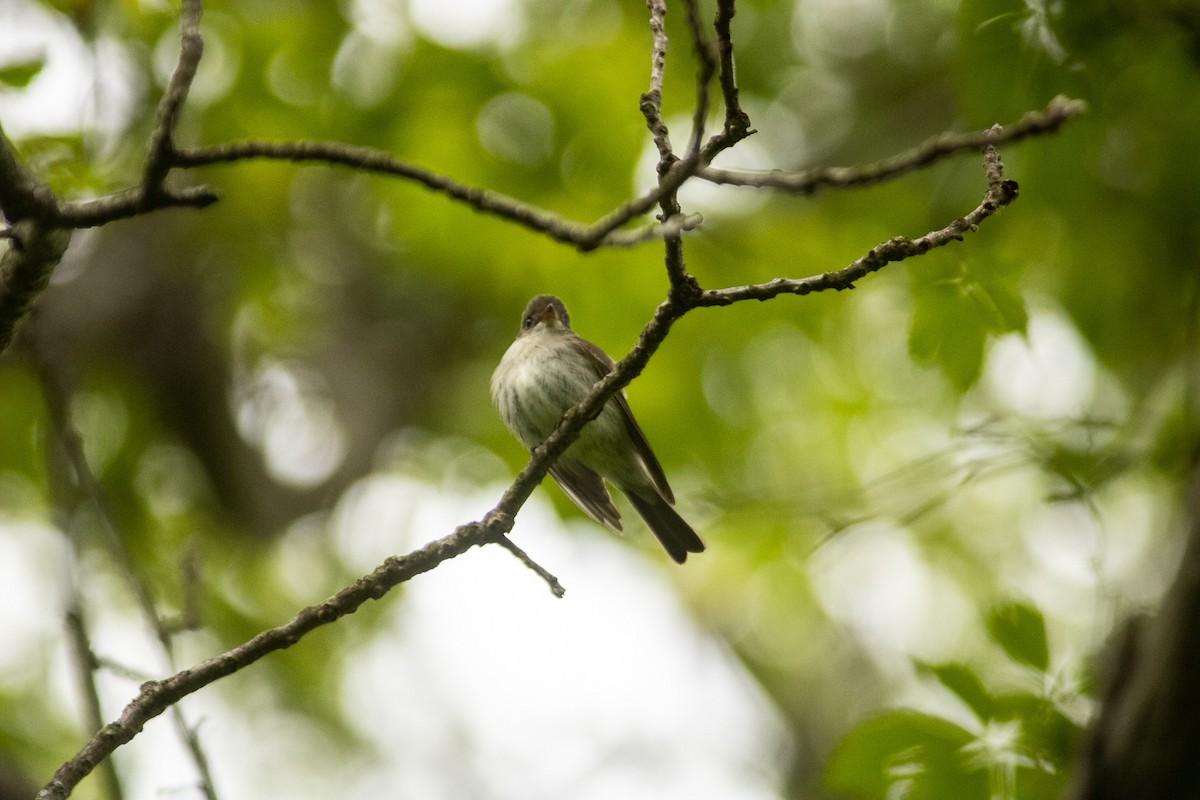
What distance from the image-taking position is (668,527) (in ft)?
18.0

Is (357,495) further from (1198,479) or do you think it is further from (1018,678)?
(1198,479)

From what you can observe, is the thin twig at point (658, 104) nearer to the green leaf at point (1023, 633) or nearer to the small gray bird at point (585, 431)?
the green leaf at point (1023, 633)

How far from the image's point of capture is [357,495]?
8727mm

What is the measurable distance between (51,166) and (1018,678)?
3.44 metres

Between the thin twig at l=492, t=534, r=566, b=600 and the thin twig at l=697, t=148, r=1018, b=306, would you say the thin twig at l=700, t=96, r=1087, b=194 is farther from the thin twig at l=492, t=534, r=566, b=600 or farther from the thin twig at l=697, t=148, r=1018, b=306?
the thin twig at l=492, t=534, r=566, b=600

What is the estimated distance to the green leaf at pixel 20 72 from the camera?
2.78m

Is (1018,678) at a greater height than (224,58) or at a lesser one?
lesser

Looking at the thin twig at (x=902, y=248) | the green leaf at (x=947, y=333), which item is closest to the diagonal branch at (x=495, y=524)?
the thin twig at (x=902, y=248)

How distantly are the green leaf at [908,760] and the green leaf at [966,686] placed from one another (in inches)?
3.5

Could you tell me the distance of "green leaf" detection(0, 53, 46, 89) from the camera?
2.78m

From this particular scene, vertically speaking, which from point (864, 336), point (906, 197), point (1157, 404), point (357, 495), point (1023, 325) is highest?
point (357, 495)

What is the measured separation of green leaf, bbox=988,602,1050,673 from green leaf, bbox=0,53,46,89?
3046 millimetres

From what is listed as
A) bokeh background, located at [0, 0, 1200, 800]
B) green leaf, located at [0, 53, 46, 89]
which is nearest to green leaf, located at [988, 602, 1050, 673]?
bokeh background, located at [0, 0, 1200, 800]

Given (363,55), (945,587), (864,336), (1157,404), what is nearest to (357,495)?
(363,55)
